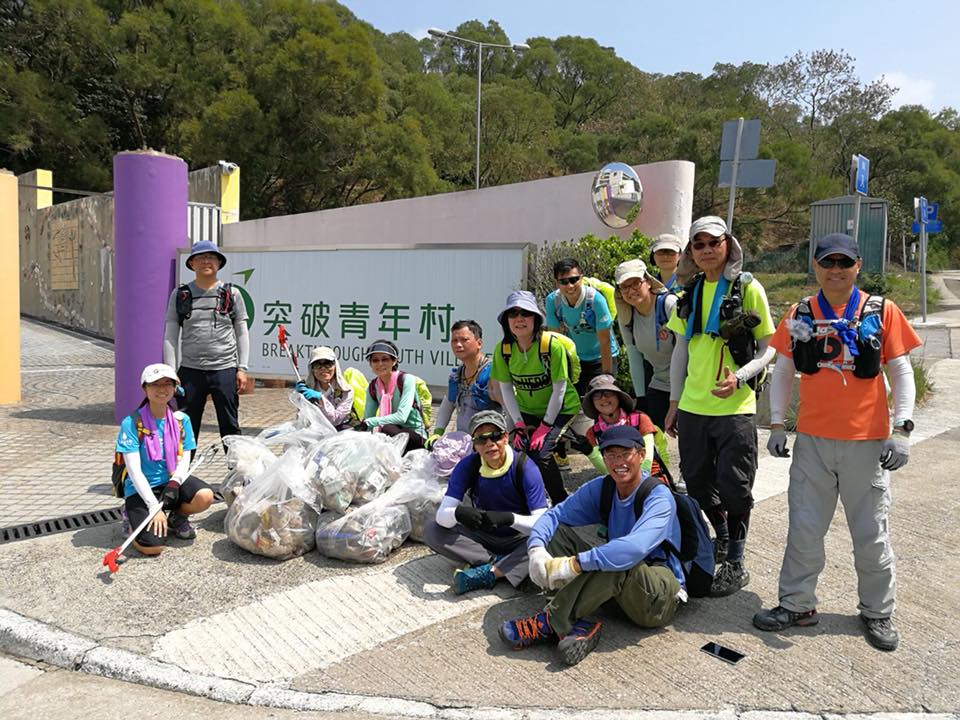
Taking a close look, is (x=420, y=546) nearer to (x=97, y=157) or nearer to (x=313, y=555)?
(x=313, y=555)

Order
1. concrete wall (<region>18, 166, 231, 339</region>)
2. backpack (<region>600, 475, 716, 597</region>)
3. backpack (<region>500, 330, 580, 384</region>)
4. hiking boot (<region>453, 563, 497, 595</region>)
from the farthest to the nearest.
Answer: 1. concrete wall (<region>18, 166, 231, 339</region>)
2. backpack (<region>500, 330, 580, 384</region>)
3. hiking boot (<region>453, 563, 497, 595</region>)
4. backpack (<region>600, 475, 716, 597</region>)

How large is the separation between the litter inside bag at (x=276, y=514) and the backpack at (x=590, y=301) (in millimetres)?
2042

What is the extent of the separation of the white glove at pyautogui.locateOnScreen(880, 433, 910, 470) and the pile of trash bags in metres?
2.38

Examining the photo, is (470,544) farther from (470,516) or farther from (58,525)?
(58,525)

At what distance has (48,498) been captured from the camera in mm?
5676

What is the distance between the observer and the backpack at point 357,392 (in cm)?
573

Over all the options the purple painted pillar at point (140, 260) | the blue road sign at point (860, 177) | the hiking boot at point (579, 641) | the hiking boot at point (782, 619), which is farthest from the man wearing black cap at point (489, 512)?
the blue road sign at point (860, 177)

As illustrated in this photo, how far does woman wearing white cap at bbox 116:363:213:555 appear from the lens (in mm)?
4504

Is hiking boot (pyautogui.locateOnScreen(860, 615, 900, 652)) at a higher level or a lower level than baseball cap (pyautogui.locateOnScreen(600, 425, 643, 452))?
lower

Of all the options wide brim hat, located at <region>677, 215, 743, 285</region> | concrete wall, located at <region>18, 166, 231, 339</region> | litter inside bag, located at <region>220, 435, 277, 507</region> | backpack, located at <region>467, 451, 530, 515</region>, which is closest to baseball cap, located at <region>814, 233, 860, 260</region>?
wide brim hat, located at <region>677, 215, 743, 285</region>

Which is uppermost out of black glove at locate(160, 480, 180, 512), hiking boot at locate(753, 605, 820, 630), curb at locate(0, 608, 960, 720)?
black glove at locate(160, 480, 180, 512)

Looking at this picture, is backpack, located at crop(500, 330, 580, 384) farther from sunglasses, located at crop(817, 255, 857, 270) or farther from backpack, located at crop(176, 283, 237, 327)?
backpack, located at crop(176, 283, 237, 327)

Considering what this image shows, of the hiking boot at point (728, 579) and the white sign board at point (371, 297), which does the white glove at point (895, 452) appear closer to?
the hiking boot at point (728, 579)

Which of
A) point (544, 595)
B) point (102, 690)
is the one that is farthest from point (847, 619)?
point (102, 690)
